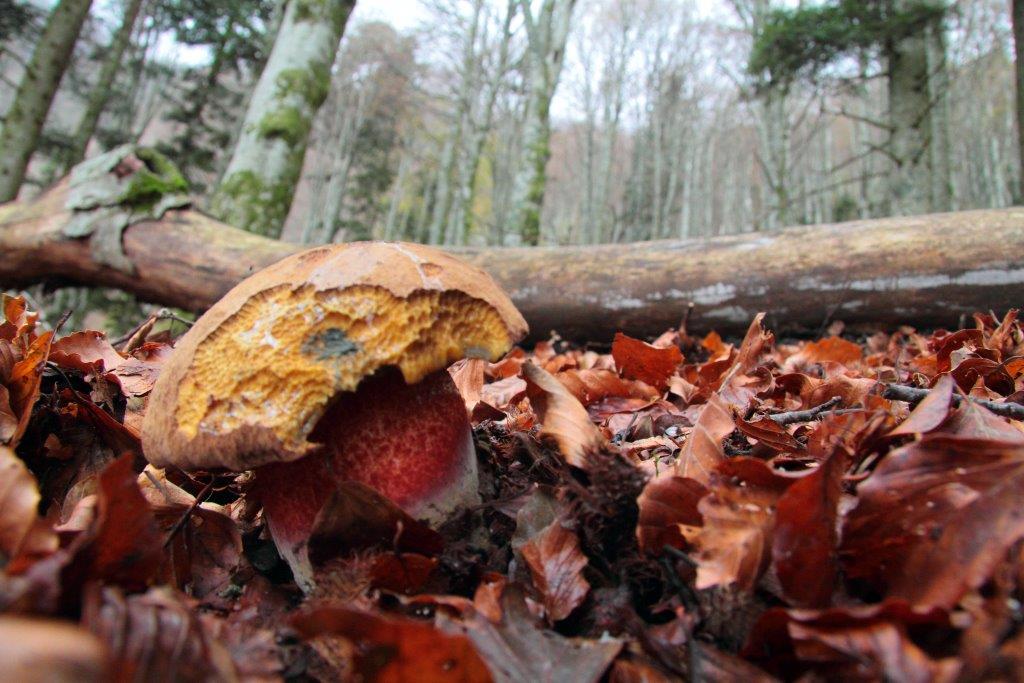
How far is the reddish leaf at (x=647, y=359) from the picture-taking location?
1.95m

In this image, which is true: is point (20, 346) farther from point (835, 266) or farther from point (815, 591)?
point (835, 266)

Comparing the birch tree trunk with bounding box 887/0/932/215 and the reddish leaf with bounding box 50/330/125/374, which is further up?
the birch tree trunk with bounding box 887/0/932/215

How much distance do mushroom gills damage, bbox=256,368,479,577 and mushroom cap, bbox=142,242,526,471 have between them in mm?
115

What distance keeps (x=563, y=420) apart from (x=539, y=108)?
26.6 feet

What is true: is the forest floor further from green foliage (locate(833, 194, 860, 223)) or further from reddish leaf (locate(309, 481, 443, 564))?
green foliage (locate(833, 194, 860, 223))

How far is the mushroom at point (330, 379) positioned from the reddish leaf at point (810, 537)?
508 mm

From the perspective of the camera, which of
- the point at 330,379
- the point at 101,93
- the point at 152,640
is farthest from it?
the point at 101,93

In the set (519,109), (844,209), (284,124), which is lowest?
(284,124)

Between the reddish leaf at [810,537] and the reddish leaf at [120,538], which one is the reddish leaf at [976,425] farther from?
the reddish leaf at [120,538]

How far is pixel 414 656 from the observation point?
59 centimetres

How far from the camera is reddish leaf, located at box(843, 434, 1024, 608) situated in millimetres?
628

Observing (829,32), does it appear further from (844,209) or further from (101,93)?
(101,93)

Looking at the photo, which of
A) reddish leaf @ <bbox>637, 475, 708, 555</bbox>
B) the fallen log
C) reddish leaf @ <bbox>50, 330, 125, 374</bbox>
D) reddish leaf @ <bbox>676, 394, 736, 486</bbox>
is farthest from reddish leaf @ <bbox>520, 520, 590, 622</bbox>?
the fallen log

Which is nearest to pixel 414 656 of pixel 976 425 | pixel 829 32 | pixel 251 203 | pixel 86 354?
pixel 976 425
